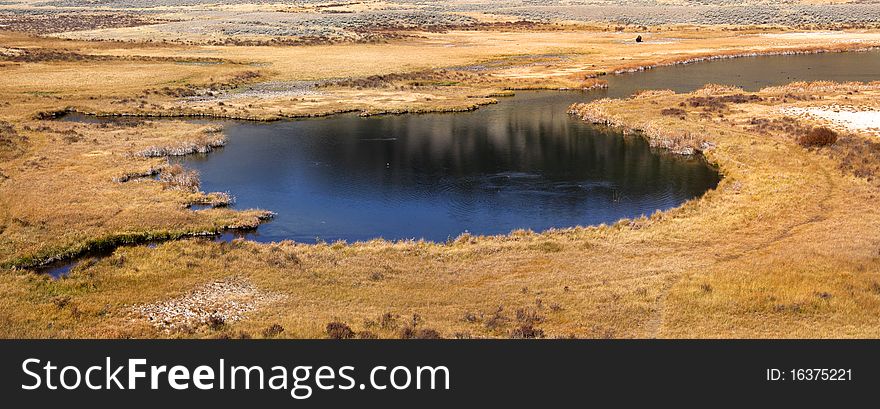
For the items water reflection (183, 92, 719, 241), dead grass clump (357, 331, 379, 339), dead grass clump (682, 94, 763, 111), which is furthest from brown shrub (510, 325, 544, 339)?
dead grass clump (682, 94, 763, 111)

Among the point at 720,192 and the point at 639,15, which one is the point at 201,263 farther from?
the point at 639,15

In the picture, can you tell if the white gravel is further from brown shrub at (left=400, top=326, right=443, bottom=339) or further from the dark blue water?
brown shrub at (left=400, top=326, right=443, bottom=339)

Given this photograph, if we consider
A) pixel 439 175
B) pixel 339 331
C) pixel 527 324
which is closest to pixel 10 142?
pixel 439 175

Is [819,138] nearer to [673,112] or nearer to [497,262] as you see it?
[673,112]

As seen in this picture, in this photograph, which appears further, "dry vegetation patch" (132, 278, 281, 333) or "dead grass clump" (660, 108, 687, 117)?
"dead grass clump" (660, 108, 687, 117)

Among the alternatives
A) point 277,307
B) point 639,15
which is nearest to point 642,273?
point 277,307

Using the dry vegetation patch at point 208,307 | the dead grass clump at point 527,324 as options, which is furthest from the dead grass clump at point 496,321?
the dry vegetation patch at point 208,307
